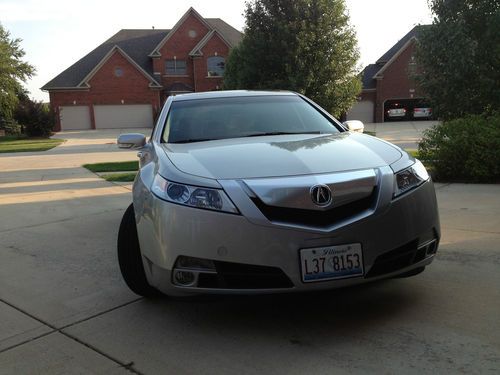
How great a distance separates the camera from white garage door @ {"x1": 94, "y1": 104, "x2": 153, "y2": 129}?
41.6 meters

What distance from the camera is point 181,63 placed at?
4353cm

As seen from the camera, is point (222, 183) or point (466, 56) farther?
point (466, 56)

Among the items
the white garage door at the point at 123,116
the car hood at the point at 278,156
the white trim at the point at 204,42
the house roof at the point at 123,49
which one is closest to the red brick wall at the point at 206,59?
the white trim at the point at 204,42

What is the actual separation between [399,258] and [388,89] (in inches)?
1645

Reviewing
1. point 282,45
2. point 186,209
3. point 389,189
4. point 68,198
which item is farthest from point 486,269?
point 282,45

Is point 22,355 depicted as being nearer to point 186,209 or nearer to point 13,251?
point 186,209

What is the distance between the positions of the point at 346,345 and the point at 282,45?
16.0m

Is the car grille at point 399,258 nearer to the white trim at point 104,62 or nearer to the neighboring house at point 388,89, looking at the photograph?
the neighboring house at point 388,89

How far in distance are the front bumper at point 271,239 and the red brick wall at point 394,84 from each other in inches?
1626

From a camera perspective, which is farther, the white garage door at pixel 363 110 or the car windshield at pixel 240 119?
the white garage door at pixel 363 110

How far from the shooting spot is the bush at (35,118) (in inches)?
1332

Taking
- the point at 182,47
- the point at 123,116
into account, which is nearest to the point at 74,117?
the point at 123,116

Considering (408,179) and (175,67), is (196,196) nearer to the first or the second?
(408,179)

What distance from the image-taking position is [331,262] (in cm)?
284
